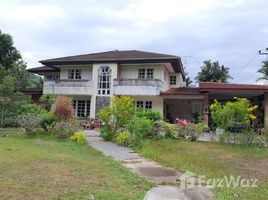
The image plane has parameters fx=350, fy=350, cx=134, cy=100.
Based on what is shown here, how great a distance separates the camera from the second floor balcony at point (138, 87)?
2888cm

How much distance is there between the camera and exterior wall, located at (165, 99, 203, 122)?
32188 mm

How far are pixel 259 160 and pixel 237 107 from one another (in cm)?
524

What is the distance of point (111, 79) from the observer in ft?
101

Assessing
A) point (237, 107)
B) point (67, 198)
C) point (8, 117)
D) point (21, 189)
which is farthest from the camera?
point (8, 117)

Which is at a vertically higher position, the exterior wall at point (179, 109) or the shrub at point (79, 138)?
the exterior wall at point (179, 109)

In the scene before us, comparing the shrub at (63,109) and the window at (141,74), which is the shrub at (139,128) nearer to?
the shrub at (63,109)

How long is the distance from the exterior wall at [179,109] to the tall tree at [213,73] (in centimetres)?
1825

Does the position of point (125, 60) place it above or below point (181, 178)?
above

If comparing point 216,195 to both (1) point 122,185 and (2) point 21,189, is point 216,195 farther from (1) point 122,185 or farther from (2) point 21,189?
(2) point 21,189

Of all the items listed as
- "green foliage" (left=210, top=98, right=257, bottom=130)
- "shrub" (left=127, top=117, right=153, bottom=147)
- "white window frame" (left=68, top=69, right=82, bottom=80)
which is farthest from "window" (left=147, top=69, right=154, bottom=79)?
"shrub" (left=127, top=117, right=153, bottom=147)

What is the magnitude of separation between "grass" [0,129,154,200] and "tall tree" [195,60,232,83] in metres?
39.6

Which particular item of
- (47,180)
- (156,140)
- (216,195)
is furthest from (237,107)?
(47,180)

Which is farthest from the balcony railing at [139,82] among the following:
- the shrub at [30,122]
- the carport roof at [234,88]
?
the shrub at [30,122]

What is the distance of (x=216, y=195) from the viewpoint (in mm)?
7312
